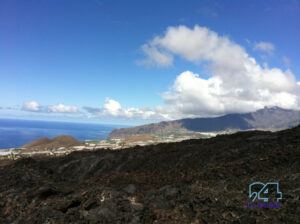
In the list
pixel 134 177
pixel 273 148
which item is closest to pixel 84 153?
pixel 134 177

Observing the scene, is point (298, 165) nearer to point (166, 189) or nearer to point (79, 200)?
point (166, 189)

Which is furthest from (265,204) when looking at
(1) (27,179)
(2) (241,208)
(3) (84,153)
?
(3) (84,153)

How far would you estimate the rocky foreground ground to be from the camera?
17.5 meters

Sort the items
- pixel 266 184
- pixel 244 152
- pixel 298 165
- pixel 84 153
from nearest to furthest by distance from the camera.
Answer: pixel 266 184 < pixel 298 165 < pixel 244 152 < pixel 84 153

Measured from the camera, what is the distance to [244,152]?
33344 mm

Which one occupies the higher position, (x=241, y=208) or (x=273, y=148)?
(x=273, y=148)

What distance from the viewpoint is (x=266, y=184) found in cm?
2016

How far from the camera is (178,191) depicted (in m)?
20.7

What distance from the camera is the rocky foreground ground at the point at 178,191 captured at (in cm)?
1752

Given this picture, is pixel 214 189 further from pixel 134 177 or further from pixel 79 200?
pixel 134 177

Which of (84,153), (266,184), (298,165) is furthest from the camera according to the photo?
(84,153)

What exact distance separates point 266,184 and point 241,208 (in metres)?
3.57

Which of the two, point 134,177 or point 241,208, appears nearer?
point 241,208

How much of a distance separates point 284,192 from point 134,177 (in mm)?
14685
